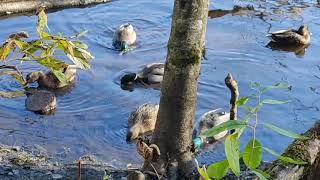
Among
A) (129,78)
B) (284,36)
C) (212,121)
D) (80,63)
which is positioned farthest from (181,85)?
(284,36)

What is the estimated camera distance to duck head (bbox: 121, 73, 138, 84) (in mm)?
9711

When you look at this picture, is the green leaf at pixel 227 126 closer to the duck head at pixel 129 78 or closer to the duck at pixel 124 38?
the duck head at pixel 129 78

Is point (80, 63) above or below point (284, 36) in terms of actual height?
above

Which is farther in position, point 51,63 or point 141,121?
point 141,121

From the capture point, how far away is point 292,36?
11.7m

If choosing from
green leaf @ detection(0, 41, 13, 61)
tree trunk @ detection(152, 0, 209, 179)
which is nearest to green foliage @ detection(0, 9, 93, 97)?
green leaf @ detection(0, 41, 13, 61)

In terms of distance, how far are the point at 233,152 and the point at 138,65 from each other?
9286 millimetres

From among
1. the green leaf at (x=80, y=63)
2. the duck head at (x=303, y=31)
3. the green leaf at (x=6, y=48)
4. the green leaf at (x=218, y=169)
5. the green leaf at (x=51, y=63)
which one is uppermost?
the green leaf at (x=6, y=48)

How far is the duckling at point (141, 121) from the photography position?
25.9 feet

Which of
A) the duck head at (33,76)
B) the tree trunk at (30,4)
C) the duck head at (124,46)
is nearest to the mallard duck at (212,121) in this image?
the duck head at (33,76)

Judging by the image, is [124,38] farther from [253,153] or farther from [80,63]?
[253,153]

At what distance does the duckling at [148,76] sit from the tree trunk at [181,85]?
13.3 ft

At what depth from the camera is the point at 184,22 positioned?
486cm

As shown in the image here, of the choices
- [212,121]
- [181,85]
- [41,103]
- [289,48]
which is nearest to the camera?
[181,85]
